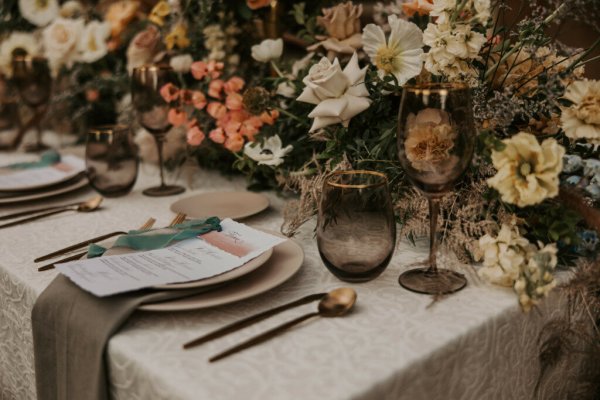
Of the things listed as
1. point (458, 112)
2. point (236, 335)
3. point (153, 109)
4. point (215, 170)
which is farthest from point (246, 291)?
point (215, 170)

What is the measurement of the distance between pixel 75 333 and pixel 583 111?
0.76 meters

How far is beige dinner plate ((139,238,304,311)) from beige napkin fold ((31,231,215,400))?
0.01 m

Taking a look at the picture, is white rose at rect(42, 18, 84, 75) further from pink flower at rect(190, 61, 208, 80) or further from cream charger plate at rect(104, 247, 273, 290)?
cream charger plate at rect(104, 247, 273, 290)

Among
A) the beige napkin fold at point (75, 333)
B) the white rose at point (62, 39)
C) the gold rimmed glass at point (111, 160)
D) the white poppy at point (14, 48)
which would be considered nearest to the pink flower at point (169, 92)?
the gold rimmed glass at point (111, 160)

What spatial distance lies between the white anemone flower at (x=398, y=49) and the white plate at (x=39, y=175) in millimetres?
795

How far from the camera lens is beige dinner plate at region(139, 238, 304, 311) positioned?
0.77 meters

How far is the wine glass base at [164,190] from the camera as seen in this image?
1.41m

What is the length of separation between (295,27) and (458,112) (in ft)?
3.12

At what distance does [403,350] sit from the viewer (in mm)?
688

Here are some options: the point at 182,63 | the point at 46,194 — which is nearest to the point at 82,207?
the point at 46,194

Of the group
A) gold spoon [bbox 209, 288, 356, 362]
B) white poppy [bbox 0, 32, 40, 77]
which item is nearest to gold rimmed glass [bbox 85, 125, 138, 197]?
gold spoon [bbox 209, 288, 356, 362]

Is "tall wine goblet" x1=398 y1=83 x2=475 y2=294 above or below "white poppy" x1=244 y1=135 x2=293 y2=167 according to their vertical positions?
above

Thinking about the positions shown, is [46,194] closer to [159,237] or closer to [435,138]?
[159,237]

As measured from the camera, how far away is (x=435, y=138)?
81 centimetres
